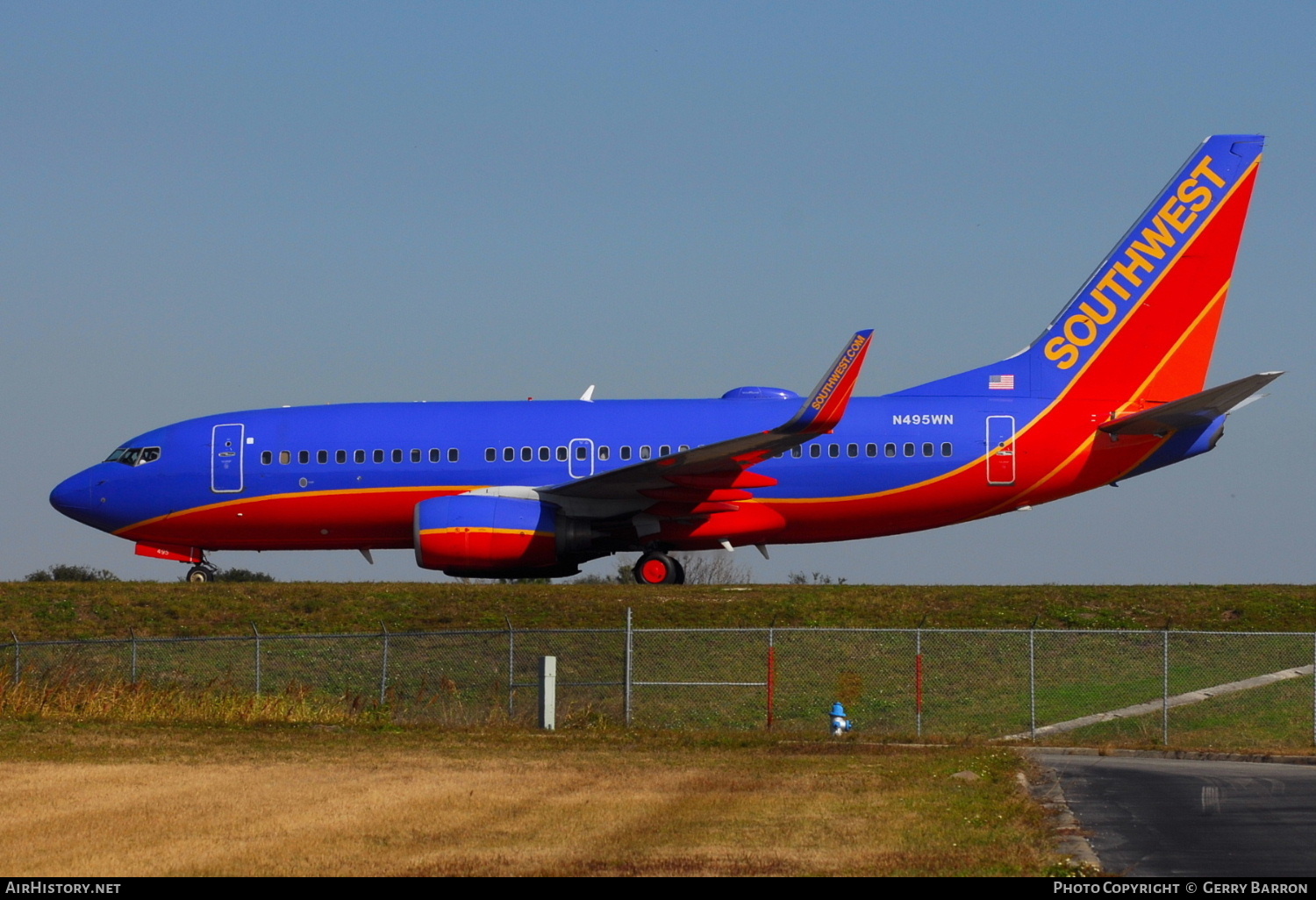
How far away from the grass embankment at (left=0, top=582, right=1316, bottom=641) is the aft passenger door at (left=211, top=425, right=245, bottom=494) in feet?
8.82

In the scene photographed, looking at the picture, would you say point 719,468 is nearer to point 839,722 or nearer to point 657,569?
point 657,569

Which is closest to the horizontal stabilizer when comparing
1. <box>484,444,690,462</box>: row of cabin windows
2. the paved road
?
<box>484,444,690,462</box>: row of cabin windows

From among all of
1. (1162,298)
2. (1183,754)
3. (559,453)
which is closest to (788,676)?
(1183,754)

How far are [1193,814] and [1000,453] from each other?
16.8 meters

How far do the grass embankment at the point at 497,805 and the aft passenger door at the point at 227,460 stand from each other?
11.1m

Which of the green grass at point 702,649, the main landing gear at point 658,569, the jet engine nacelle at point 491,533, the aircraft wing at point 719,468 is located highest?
the aircraft wing at point 719,468

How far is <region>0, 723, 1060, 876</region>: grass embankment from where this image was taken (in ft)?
38.9

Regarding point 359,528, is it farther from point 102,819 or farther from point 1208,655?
point 102,819

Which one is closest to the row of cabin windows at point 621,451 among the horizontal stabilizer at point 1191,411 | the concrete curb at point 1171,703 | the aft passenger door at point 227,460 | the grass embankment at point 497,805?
the horizontal stabilizer at point 1191,411

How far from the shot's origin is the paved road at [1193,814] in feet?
38.6

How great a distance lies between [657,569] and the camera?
3080 centimetres

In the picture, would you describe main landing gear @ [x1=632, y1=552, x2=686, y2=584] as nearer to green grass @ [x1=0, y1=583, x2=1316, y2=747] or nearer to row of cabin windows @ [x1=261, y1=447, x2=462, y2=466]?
green grass @ [x1=0, y1=583, x2=1316, y2=747]

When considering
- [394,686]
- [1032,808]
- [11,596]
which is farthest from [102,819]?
[11,596]

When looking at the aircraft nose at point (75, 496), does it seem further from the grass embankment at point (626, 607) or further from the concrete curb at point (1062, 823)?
the concrete curb at point (1062, 823)
